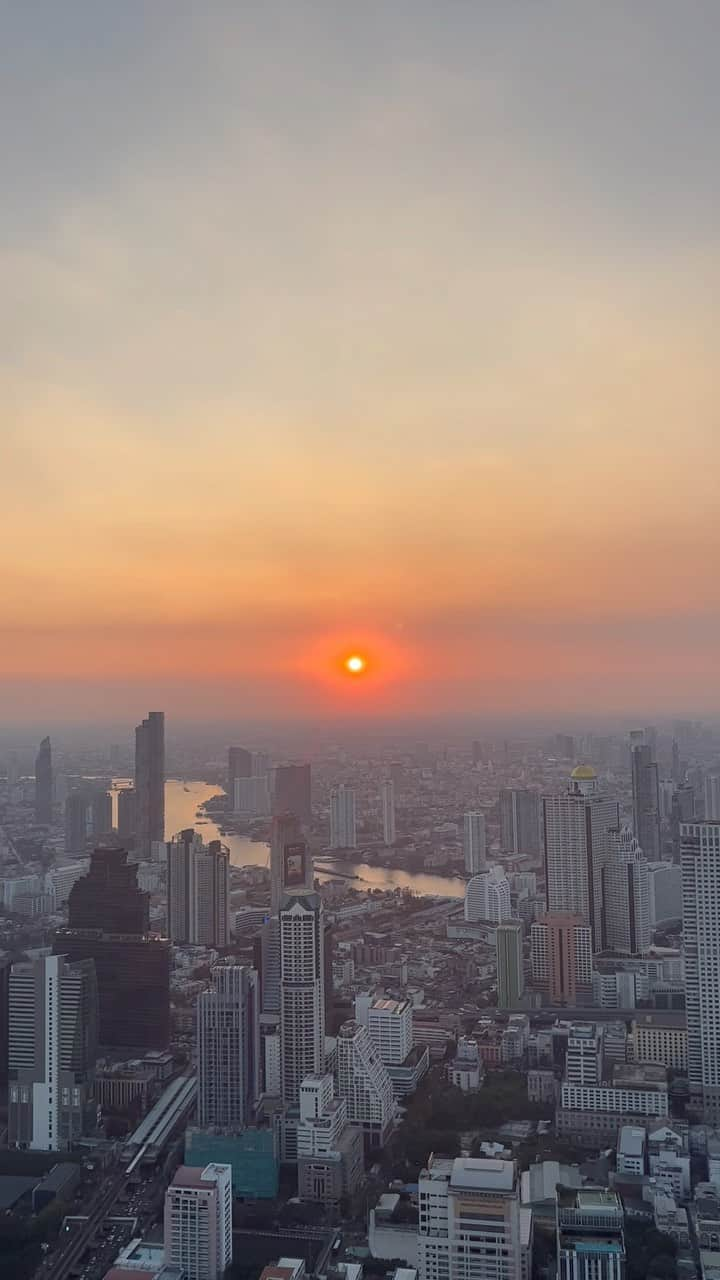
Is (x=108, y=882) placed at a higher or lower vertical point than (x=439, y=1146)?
higher

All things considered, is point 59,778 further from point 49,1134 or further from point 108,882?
point 49,1134

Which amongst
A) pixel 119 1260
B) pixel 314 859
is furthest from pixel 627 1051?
pixel 314 859

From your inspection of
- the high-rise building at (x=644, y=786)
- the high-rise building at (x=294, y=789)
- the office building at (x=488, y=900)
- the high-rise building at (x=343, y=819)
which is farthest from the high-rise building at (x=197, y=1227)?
the high-rise building at (x=343, y=819)

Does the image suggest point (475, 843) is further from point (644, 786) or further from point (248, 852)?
point (248, 852)

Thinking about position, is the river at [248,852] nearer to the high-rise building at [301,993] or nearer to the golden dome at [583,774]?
the golden dome at [583,774]

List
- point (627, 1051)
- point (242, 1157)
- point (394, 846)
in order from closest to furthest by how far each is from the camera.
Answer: point (242, 1157), point (627, 1051), point (394, 846)

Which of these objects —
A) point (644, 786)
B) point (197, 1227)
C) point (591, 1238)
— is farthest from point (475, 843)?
point (591, 1238)
